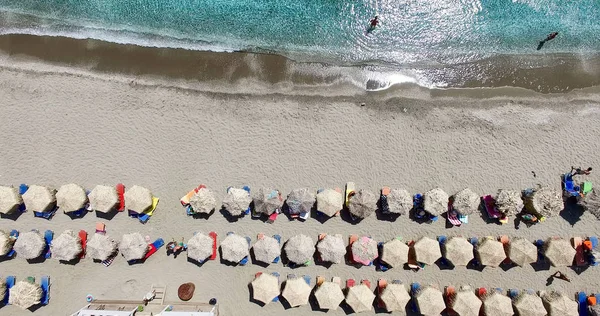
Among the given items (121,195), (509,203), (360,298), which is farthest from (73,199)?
(509,203)

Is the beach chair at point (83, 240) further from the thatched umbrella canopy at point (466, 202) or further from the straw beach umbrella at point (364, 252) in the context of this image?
the thatched umbrella canopy at point (466, 202)

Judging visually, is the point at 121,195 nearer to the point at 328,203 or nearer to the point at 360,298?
the point at 328,203

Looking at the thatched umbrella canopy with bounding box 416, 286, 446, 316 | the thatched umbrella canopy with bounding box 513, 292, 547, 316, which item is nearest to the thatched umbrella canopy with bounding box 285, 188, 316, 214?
the thatched umbrella canopy with bounding box 416, 286, 446, 316

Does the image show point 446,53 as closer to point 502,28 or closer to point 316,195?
point 502,28

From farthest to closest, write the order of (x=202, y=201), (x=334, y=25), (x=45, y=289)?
(x=334, y=25) < (x=45, y=289) < (x=202, y=201)

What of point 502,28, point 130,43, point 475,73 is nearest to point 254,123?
point 130,43

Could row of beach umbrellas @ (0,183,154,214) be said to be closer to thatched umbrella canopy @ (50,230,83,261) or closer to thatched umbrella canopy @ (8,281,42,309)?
thatched umbrella canopy @ (50,230,83,261)
